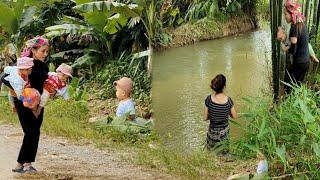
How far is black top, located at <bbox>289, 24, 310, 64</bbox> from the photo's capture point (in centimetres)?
604

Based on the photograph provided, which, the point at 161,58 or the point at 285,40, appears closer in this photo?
the point at 285,40

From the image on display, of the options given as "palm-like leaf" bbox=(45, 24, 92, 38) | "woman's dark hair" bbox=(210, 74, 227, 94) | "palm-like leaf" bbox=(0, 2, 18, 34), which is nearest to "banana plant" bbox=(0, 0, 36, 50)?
"palm-like leaf" bbox=(0, 2, 18, 34)

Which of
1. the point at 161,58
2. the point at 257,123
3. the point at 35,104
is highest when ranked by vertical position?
the point at 35,104

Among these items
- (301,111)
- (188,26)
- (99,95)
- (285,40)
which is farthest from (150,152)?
(188,26)

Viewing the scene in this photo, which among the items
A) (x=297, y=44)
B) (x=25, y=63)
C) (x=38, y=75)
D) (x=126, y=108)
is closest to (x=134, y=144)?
(x=126, y=108)

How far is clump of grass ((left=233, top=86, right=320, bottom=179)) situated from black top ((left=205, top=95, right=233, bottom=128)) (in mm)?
731

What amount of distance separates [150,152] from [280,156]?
5.93 ft

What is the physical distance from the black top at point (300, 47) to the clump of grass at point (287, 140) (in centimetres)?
135

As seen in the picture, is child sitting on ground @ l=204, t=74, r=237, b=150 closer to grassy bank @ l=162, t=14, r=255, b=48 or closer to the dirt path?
the dirt path

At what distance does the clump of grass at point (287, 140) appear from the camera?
3998mm

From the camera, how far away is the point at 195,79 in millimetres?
9820

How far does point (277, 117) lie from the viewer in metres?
4.75

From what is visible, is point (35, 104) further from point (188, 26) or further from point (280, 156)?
point (188, 26)

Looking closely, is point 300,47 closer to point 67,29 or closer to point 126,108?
point 126,108
